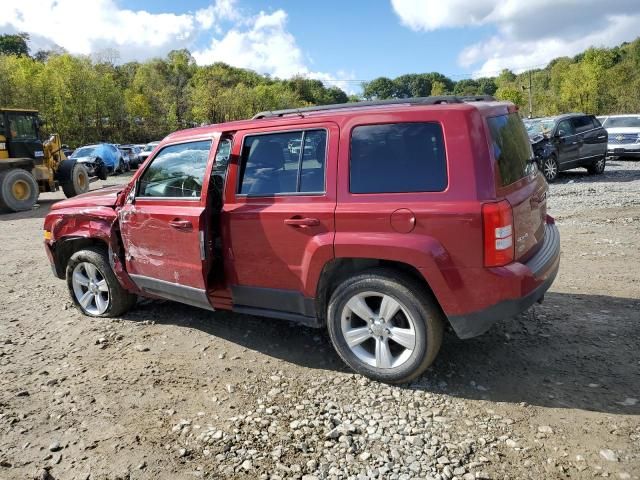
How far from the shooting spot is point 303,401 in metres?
3.46

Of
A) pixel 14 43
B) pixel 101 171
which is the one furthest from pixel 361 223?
pixel 14 43

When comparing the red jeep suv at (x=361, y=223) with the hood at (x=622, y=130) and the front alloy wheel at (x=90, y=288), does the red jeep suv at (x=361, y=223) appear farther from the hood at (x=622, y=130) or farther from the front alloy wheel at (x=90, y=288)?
the hood at (x=622, y=130)

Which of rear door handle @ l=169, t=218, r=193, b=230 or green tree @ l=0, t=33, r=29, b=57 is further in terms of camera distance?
green tree @ l=0, t=33, r=29, b=57

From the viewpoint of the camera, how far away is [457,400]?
3.36m

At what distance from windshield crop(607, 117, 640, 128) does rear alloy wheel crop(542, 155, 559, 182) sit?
23.6 ft

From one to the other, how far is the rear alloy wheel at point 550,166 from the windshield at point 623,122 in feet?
23.6

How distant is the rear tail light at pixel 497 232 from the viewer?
304 cm

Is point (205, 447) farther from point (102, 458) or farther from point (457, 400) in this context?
point (457, 400)

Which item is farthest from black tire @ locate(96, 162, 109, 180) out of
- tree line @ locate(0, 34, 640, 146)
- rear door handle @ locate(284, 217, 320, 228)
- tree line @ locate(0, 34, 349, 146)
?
rear door handle @ locate(284, 217, 320, 228)

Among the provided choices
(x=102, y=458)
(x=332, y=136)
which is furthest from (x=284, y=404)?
(x=332, y=136)

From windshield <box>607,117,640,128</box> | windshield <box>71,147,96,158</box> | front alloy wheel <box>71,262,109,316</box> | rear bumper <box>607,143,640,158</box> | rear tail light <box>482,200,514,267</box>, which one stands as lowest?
front alloy wheel <box>71,262,109,316</box>

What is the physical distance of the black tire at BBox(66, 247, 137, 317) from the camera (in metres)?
4.94

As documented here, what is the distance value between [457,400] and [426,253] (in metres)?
1.02

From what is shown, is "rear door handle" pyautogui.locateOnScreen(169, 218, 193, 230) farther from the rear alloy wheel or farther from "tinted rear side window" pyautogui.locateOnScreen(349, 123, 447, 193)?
the rear alloy wheel
